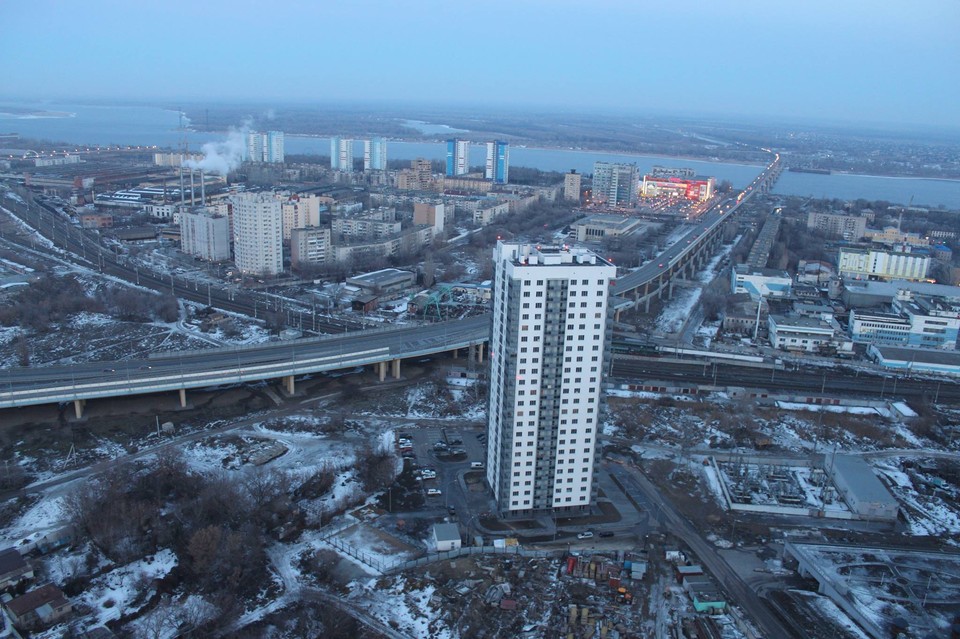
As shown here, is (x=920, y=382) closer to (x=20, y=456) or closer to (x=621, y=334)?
(x=621, y=334)

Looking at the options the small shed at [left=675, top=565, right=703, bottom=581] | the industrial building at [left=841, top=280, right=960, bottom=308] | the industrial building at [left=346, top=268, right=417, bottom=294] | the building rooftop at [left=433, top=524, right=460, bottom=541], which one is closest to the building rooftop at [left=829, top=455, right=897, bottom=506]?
the small shed at [left=675, top=565, right=703, bottom=581]

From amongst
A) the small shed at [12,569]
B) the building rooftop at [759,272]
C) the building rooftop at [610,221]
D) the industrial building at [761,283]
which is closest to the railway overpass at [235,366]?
the small shed at [12,569]

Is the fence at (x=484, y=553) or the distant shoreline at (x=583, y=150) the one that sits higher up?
the distant shoreline at (x=583, y=150)

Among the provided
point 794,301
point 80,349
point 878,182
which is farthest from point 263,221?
point 878,182

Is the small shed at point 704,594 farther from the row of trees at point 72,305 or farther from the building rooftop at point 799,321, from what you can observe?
the row of trees at point 72,305

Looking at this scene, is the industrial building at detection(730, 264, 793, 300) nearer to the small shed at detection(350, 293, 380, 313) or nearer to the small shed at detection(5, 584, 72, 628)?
the small shed at detection(350, 293, 380, 313)

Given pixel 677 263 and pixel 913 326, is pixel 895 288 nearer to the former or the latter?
pixel 913 326
